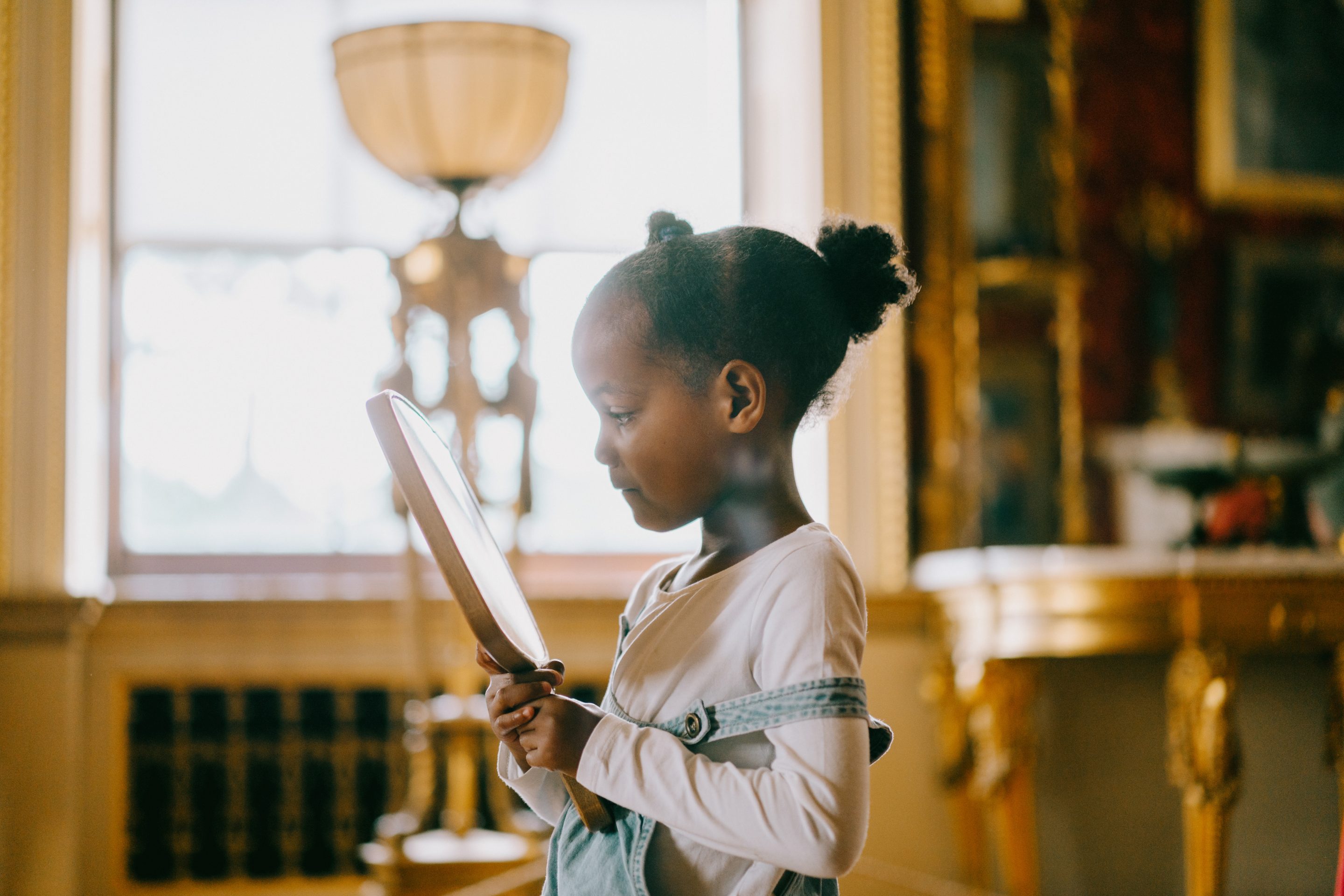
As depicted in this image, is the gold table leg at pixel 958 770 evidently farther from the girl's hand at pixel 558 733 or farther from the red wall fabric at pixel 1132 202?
the girl's hand at pixel 558 733

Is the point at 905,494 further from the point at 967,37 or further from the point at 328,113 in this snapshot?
the point at 328,113

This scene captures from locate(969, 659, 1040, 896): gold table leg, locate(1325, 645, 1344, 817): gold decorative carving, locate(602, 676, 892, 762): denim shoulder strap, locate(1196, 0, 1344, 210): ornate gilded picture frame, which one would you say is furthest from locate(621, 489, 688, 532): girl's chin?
locate(1196, 0, 1344, 210): ornate gilded picture frame

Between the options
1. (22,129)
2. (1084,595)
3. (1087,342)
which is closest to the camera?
(1084,595)

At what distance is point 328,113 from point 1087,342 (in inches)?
71.1

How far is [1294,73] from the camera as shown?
10.1 ft

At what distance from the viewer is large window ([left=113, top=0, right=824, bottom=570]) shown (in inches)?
116

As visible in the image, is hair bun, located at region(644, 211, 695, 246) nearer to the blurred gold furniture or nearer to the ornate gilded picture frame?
the blurred gold furniture

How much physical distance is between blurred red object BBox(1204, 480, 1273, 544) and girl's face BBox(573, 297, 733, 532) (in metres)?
2.00

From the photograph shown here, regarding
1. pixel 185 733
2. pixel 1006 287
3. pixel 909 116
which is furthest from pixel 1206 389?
pixel 185 733

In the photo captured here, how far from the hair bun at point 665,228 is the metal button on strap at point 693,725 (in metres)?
0.30

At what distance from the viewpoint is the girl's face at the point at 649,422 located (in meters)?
0.80

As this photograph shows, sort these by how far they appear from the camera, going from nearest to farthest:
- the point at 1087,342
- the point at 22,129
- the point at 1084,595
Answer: the point at 1084,595, the point at 22,129, the point at 1087,342

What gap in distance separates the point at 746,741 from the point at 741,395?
205 mm

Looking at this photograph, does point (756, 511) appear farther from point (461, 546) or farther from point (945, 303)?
point (945, 303)
